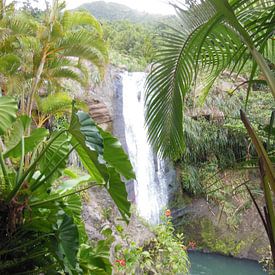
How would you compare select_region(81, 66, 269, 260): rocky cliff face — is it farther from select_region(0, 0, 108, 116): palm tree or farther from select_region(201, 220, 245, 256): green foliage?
select_region(0, 0, 108, 116): palm tree

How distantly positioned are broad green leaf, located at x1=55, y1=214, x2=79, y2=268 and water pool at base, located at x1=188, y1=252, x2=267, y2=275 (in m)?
5.80

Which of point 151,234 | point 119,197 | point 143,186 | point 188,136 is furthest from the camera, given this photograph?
point 188,136

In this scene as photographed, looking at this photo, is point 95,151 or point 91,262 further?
point 91,262

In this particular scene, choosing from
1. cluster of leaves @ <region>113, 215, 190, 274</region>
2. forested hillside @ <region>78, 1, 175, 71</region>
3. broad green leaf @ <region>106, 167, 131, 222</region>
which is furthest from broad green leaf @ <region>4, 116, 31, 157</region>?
forested hillside @ <region>78, 1, 175, 71</region>

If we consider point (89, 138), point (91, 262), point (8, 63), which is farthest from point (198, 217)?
point (89, 138)

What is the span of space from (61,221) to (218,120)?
7720 mm

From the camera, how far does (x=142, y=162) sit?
8141 mm

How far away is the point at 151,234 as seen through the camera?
467 centimetres

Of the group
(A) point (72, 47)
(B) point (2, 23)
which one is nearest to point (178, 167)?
(A) point (72, 47)

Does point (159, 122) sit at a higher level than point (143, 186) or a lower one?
higher

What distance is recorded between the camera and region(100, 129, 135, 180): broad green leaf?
6.22 feet

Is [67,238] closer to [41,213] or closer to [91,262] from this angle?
[41,213]

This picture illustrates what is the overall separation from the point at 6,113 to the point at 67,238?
2.30 ft

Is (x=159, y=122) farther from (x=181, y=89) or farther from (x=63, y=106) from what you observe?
(x=63, y=106)
